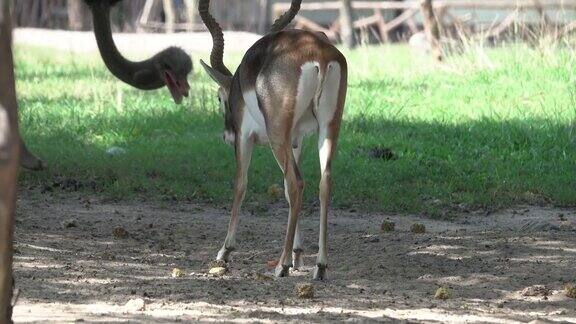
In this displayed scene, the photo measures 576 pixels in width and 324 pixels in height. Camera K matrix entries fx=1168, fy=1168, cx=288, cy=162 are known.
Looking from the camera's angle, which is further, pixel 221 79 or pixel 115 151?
pixel 115 151

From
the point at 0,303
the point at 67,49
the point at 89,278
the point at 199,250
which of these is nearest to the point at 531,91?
the point at 199,250

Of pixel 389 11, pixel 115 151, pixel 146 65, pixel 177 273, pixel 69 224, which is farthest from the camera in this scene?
pixel 389 11

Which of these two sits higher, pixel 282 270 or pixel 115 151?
pixel 282 270

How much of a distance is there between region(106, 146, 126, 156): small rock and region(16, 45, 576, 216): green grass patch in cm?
9

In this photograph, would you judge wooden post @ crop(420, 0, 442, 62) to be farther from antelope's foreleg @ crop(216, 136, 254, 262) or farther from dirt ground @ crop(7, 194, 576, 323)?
antelope's foreleg @ crop(216, 136, 254, 262)

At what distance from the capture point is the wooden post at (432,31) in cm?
1620

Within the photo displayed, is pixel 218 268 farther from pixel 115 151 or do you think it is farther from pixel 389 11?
pixel 389 11

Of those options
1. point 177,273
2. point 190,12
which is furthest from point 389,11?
point 177,273

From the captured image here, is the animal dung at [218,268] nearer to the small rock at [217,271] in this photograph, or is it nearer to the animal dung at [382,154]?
the small rock at [217,271]

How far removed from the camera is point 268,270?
7055 millimetres

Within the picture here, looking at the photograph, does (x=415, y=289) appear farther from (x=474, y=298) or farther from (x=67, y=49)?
(x=67, y=49)

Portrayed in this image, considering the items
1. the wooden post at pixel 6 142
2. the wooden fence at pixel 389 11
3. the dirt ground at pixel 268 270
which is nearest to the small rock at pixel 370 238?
the dirt ground at pixel 268 270

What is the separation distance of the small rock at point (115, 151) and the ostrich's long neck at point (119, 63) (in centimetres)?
117

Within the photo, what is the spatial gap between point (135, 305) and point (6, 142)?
184cm
